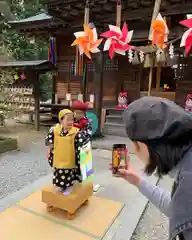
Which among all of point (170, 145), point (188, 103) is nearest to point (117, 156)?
point (170, 145)

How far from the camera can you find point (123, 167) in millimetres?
1615

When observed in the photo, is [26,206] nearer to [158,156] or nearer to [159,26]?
[158,156]

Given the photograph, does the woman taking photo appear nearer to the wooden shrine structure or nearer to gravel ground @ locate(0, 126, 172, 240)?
gravel ground @ locate(0, 126, 172, 240)

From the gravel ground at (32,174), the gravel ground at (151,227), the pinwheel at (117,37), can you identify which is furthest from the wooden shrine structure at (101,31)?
the gravel ground at (151,227)

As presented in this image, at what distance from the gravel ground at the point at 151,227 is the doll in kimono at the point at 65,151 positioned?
1.00 metres

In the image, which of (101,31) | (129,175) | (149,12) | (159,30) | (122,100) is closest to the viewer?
(129,175)

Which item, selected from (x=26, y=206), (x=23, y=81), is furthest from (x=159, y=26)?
(x=23, y=81)

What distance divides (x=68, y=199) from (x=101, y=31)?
521 cm

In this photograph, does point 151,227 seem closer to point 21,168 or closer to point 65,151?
point 65,151

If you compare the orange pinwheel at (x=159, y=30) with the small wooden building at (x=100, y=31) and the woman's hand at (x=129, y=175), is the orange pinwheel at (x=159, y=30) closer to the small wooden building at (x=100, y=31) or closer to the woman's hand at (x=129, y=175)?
the woman's hand at (x=129, y=175)

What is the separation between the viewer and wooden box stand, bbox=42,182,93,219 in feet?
8.89

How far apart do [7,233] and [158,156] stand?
2274mm

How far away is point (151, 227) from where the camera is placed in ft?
8.82

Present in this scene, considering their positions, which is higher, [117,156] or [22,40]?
[22,40]
